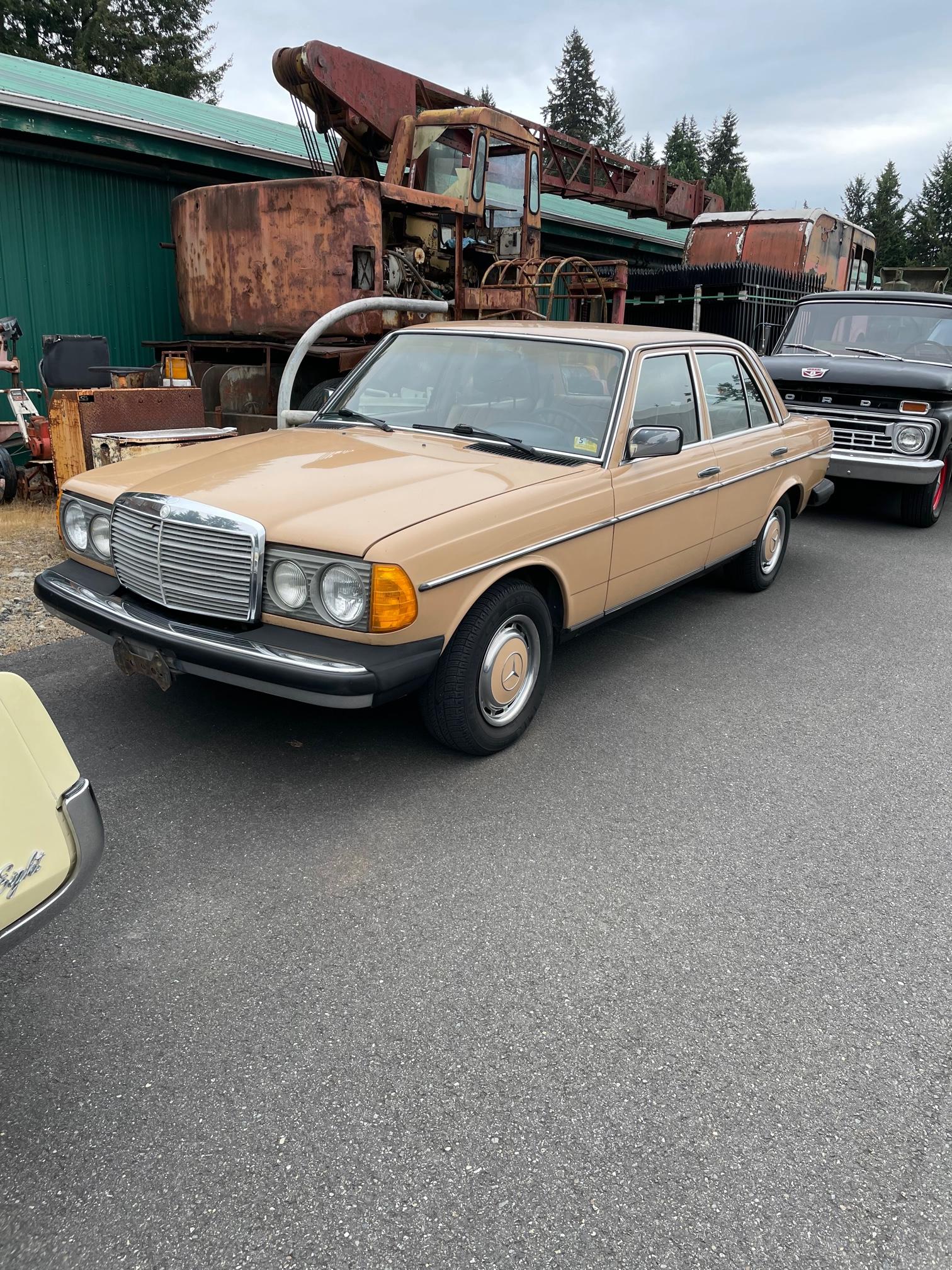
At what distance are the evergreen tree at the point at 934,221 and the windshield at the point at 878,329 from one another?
56.6 m

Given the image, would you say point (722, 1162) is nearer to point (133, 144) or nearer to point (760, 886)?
point (760, 886)

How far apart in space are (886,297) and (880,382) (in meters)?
1.58

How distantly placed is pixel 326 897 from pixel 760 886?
54.8 inches

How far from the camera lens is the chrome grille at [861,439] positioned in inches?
314

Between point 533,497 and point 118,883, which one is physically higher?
point 533,497

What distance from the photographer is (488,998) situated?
2.49 metres

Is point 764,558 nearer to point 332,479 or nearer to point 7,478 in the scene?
point 332,479

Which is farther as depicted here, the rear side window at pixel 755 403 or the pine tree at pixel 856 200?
Answer: the pine tree at pixel 856 200

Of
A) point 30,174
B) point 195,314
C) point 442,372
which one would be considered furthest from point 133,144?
point 442,372

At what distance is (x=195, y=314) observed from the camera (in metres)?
9.35

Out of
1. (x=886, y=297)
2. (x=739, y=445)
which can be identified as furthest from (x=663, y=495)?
(x=886, y=297)

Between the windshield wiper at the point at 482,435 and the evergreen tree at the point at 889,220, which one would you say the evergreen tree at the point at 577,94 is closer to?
the evergreen tree at the point at 889,220

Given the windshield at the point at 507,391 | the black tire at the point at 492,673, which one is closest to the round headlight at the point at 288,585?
the black tire at the point at 492,673

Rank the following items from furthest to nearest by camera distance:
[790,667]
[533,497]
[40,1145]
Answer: [790,667] < [533,497] < [40,1145]
